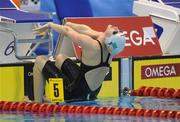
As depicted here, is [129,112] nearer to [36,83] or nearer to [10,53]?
[36,83]

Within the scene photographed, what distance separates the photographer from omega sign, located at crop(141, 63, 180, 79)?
605 centimetres

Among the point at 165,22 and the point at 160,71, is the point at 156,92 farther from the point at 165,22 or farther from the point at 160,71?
the point at 165,22

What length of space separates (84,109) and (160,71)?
4.77 feet

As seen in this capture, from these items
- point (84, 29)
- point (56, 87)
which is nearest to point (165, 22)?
point (84, 29)

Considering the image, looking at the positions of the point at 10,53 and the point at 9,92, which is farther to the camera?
the point at 10,53

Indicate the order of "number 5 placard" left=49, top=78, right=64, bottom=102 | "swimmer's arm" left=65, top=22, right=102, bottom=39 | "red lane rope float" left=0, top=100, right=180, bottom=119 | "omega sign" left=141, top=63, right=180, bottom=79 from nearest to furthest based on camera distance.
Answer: "red lane rope float" left=0, top=100, right=180, bottom=119
"number 5 placard" left=49, top=78, right=64, bottom=102
"swimmer's arm" left=65, top=22, right=102, bottom=39
"omega sign" left=141, top=63, right=180, bottom=79

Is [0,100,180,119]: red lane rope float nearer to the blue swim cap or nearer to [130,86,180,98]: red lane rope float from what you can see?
the blue swim cap

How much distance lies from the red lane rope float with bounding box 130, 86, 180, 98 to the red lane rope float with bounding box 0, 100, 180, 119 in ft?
3.15

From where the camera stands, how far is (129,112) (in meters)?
4.84

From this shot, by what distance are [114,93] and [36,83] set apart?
900mm

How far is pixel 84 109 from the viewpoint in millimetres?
4957

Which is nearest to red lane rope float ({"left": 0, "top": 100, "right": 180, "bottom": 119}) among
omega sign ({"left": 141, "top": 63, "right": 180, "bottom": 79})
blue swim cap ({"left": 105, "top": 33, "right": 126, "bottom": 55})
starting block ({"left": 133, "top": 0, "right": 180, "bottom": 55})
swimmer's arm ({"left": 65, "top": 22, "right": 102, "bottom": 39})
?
blue swim cap ({"left": 105, "top": 33, "right": 126, "bottom": 55})

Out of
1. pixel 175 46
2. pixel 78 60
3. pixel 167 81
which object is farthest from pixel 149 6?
pixel 78 60

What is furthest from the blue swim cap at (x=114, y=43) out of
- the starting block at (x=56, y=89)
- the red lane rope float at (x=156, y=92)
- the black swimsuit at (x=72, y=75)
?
the red lane rope float at (x=156, y=92)
